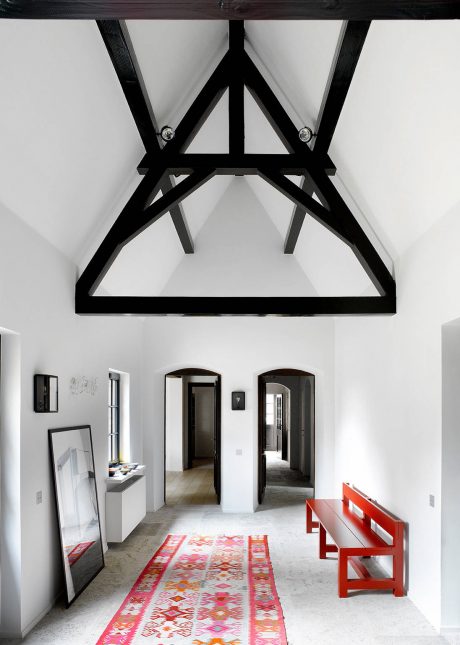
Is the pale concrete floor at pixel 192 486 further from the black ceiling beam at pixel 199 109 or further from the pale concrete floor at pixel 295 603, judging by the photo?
the black ceiling beam at pixel 199 109

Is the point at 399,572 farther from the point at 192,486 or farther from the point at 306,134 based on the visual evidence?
the point at 192,486

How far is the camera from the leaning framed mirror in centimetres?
535

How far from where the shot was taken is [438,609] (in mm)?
4695

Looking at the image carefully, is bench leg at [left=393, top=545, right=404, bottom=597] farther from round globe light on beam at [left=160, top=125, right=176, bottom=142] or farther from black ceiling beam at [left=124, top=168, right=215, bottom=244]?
round globe light on beam at [left=160, top=125, right=176, bottom=142]

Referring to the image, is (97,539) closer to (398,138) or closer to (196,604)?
(196,604)

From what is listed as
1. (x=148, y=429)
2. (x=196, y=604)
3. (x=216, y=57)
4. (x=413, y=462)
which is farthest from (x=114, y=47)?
(x=148, y=429)

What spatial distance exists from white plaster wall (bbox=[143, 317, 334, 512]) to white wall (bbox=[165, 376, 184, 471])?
4.09 meters

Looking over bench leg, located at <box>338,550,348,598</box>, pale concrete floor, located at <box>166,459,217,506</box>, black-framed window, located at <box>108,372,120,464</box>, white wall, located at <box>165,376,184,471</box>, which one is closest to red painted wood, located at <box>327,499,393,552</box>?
bench leg, located at <box>338,550,348,598</box>

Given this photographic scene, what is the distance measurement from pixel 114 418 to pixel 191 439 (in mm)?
6220

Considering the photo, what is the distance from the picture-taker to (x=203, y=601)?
541cm

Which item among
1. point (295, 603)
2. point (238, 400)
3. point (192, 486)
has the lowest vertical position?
point (192, 486)

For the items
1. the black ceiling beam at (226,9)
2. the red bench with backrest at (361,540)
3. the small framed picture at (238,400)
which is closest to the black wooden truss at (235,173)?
the red bench with backrest at (361,540)

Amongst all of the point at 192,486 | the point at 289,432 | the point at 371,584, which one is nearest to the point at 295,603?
the point at 371,584

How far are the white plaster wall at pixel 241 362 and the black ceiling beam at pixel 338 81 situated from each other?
375 centimetres
